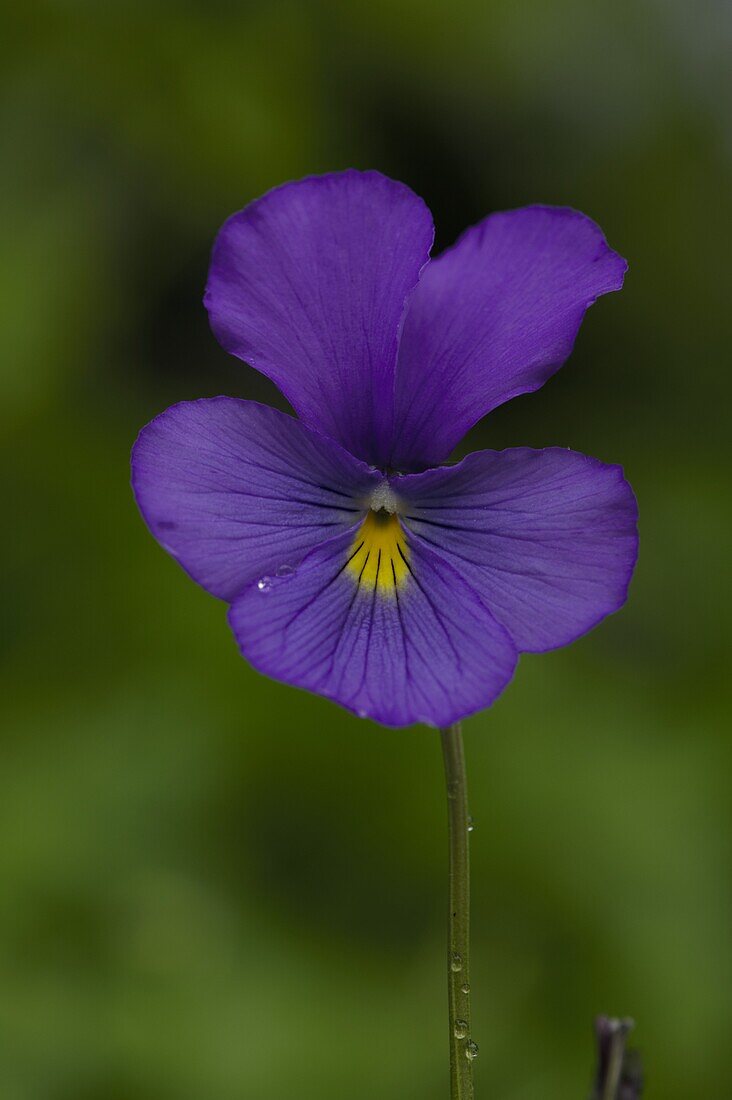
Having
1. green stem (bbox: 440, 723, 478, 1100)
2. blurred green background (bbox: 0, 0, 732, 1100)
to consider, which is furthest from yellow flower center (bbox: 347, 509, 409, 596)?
blurred green background (bbox: 0, 0, 732, 1100)

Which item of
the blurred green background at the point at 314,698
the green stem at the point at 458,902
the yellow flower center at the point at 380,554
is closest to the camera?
the green stem at the point at 458,902

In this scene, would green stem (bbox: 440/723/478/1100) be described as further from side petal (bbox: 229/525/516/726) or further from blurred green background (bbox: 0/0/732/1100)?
blurred green background (bbox: 0/0/732/1100)

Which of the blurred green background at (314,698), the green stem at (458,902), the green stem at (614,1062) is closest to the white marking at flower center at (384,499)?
the green stem at (458,902)

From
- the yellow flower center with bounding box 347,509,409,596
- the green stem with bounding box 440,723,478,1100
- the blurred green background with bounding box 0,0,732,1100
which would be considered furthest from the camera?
the blurred green background with bounding box 0,0,732,1100

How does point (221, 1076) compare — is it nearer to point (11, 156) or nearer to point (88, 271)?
point (88, 271)

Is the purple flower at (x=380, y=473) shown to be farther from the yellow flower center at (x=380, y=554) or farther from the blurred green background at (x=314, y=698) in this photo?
the blurred green background at (x=314, y=698)

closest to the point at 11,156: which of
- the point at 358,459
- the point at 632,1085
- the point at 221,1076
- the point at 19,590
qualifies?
the point at 19,590

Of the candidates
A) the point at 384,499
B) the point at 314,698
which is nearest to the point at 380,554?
the point at 384,499

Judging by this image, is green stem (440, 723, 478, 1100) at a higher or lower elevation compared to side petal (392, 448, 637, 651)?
lower
